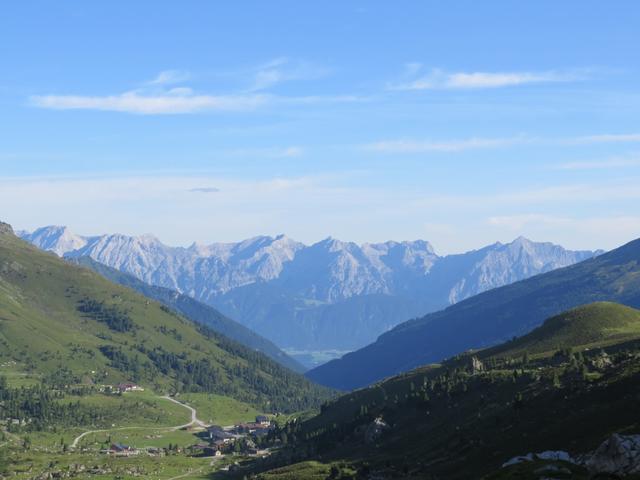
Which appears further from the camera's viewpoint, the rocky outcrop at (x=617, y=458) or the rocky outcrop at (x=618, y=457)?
the rocky outcrop at (x=618, y=457)

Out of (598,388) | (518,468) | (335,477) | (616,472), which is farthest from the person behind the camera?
(335,477)

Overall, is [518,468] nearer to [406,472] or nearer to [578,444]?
[578,444]

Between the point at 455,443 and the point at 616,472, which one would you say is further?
the point at 455,443

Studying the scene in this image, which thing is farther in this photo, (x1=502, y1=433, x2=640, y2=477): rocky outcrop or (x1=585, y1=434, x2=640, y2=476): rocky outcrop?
(x1=585, y1=434, x2=640, y2=476): rocky outcrop

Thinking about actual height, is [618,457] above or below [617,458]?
above

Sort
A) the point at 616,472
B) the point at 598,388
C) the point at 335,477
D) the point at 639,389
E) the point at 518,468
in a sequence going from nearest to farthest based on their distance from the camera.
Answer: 1. the point at 616,472
2. the point at 518,468
3. the point at 639,389
4. the point at 598,388
5. the point at 335,477

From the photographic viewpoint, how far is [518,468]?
103 m

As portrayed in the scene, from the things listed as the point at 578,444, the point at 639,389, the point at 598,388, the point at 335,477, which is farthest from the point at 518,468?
the point at 335,477

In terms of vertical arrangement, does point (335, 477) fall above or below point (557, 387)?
below

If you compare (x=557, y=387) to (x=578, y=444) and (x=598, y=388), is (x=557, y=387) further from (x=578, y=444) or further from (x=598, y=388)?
(x=578, y=444)

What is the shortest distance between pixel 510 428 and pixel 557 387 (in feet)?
70.3

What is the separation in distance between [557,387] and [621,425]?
46497 millimetres

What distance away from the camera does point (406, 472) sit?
172m

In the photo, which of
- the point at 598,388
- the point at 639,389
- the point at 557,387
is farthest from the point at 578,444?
the point at 557,387
